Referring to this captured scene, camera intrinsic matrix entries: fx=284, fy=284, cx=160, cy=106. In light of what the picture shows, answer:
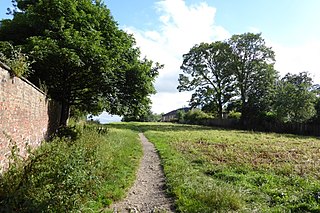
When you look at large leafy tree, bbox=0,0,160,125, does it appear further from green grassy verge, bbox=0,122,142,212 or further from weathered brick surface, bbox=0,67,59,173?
green grassy verge, bbox=0,122,142,212

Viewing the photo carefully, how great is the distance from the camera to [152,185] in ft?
25.5

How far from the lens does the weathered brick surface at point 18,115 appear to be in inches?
242

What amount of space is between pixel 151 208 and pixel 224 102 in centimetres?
4207

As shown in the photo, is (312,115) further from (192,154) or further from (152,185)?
(152,185)

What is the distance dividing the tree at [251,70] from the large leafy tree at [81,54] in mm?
25394

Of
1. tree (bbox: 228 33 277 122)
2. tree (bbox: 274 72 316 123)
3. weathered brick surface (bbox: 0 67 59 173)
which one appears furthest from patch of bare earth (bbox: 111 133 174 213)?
tree (bbox: 228 33 277 122)

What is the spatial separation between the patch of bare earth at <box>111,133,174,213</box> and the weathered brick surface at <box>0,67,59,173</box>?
→ 9.21ft

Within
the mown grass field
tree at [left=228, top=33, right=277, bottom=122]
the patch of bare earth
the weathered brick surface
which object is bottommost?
the patch of bare earth

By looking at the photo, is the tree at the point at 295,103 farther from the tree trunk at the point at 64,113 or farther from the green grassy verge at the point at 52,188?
the green grassy verge at the point at 52,188

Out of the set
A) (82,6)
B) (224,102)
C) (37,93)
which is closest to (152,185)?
(37,93)

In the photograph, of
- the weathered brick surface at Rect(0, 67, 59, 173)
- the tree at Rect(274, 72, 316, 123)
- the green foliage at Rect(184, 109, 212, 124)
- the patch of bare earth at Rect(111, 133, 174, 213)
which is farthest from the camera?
the green foliage at Rect(184, 109, 212, 124)

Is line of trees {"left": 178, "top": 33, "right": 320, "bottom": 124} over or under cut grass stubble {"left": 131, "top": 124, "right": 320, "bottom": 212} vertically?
over

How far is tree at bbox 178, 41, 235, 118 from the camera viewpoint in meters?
44.8

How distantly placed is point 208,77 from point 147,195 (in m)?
41.5
